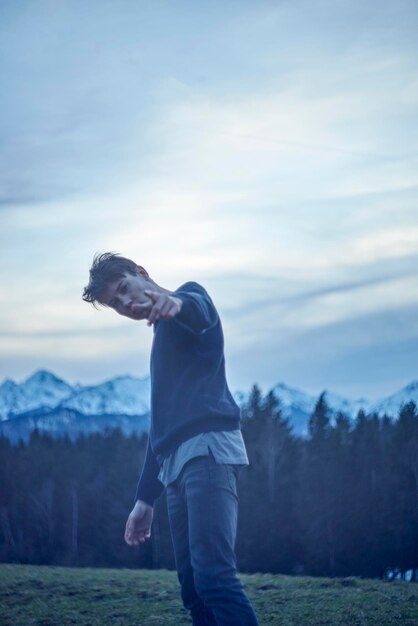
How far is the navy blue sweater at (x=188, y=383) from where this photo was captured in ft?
13.5

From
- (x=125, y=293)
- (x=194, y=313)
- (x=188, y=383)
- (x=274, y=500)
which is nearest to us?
(x=194, y=313)

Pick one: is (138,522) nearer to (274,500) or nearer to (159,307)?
(159,307)

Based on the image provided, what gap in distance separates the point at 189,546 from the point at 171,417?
678 millimetres

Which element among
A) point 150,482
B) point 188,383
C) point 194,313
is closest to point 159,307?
point 194,313

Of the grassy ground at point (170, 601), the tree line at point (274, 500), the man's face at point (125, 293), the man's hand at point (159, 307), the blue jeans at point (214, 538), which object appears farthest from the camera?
the tree line at point (274, 500)

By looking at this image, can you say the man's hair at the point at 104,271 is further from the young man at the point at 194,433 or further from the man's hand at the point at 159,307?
the man's hand at the point at 159,307

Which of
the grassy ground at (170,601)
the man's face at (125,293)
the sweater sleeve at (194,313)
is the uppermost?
the man's face at (125,293)

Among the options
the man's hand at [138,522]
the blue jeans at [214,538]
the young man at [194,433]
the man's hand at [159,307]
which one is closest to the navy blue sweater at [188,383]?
the young man at [194,433]

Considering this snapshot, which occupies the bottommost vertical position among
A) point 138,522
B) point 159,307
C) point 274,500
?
point 138,522

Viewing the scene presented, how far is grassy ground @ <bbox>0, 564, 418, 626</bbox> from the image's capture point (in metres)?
6.97

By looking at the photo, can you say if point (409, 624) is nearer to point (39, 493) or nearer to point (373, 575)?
point (373, 575)

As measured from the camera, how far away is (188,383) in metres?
4.20

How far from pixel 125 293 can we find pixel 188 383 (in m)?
0.60

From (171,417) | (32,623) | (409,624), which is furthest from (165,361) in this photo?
(32,623)
